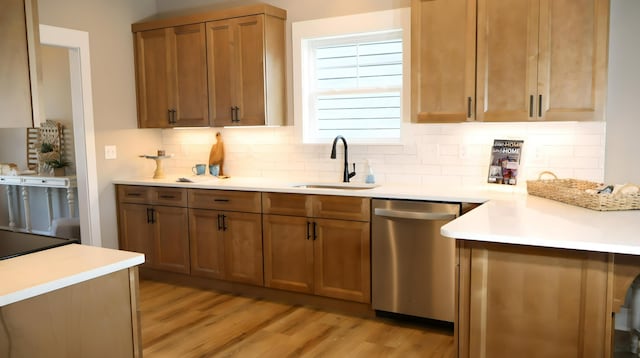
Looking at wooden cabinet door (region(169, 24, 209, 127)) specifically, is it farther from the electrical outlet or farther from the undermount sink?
the undermount sink

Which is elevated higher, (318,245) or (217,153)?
(217,153)

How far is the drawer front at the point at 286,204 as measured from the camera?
3867 millimetres

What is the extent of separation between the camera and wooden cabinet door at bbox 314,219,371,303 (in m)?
3.67

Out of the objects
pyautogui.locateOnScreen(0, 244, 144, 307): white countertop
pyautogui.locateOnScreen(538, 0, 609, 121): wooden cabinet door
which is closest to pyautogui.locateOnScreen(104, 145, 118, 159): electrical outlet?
pyautogui.locateOnScreen(0, 244, 144, 307): white countertop

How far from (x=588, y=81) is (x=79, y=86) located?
3.85m

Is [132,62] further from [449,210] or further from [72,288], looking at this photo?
[72,288]

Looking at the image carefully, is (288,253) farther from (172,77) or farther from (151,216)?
(172,77)

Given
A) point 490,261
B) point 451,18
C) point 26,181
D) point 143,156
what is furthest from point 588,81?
point 26,181

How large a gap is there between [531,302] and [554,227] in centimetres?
33

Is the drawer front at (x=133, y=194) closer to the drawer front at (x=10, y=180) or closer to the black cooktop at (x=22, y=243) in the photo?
the drawer front at (x=10, y=180)

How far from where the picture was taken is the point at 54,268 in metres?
1.69

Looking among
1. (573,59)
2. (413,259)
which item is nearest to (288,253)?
(413,259)

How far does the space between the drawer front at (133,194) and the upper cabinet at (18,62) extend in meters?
2.98

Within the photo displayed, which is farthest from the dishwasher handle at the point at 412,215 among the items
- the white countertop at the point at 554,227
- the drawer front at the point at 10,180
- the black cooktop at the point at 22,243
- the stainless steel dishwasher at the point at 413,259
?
the drawer front at the point at 10,180
